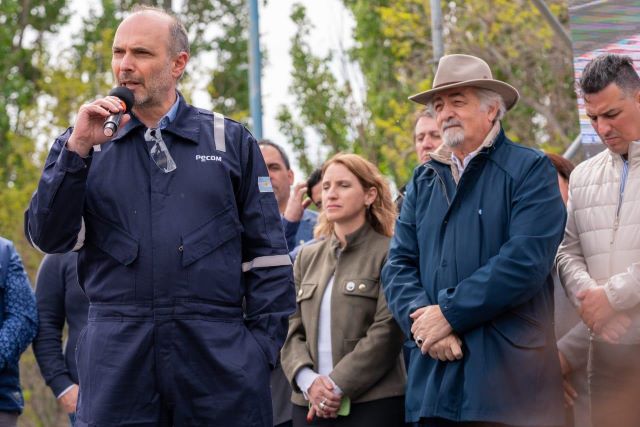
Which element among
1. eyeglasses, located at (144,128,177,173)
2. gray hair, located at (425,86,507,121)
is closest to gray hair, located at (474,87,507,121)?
gray hair, located at (425,86,507,121)

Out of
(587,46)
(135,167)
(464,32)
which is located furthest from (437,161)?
(464,32)

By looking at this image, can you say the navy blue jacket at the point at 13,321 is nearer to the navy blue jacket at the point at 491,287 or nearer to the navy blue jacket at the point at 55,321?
the navy blue jacket at the point at 55,321

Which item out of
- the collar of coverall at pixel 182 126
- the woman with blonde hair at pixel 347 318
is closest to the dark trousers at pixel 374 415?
the woman with blonde hair at pixel 347 318

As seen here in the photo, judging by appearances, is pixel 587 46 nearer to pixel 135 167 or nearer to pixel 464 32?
pixel 135 167

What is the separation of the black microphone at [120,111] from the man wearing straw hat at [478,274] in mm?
1660

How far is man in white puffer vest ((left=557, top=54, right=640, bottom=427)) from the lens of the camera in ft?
17.9

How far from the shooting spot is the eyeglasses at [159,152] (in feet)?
15.9

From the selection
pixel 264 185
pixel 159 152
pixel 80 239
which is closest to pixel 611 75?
pixel 264 185

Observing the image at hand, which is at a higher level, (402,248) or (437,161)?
(437,161)

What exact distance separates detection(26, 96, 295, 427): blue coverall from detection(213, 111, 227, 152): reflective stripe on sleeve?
0.5 inches

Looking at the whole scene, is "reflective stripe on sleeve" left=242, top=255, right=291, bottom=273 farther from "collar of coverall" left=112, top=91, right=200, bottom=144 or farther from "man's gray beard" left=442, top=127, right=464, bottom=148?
"man's gray beard" left=442, top=127, right=464, bottom=148

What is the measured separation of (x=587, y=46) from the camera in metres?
6.23

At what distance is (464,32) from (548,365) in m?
12.8

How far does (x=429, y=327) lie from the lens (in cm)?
549
